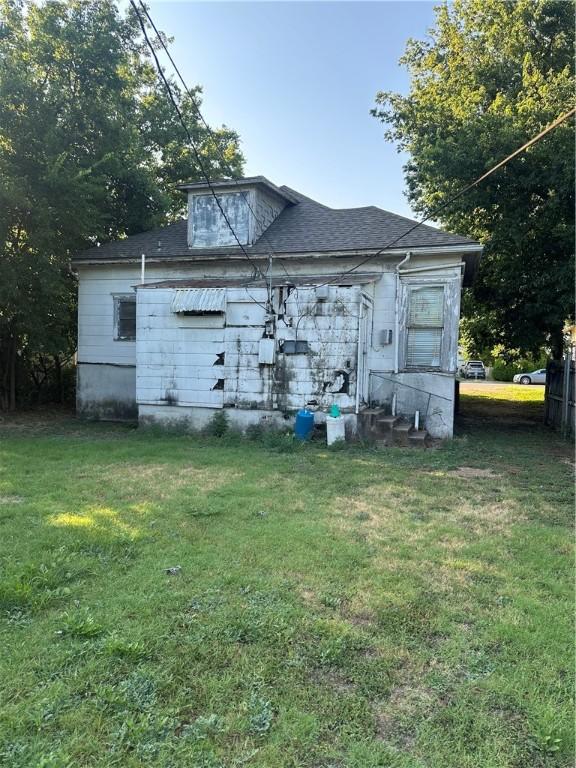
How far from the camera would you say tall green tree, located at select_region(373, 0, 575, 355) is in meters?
12.1

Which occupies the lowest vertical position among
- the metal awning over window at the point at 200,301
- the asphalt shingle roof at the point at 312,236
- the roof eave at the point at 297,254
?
the metal awning over window at the point at 200,301

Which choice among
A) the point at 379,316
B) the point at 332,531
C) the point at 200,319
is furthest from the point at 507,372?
the point at 332,531

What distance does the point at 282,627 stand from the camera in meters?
2.86

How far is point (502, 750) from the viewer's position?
6.66 ft

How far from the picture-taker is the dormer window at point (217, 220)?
1114cm

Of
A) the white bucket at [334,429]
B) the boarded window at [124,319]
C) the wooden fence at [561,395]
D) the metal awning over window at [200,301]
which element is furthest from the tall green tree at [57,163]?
the wooden fence at [561,395]

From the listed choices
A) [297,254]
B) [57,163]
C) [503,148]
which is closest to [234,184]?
[297,254]

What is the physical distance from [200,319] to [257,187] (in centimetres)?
377

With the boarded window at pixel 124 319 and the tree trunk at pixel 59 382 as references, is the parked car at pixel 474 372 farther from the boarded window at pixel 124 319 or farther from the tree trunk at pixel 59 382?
the boarded window at pixel 124 319

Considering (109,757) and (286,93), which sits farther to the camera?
(286,93)

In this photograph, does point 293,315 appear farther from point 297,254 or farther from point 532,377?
point 532,377

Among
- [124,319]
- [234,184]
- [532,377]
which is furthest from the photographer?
[532,377]

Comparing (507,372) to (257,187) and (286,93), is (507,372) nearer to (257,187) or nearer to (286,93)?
(257,187)

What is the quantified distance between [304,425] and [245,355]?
5.80 feet
